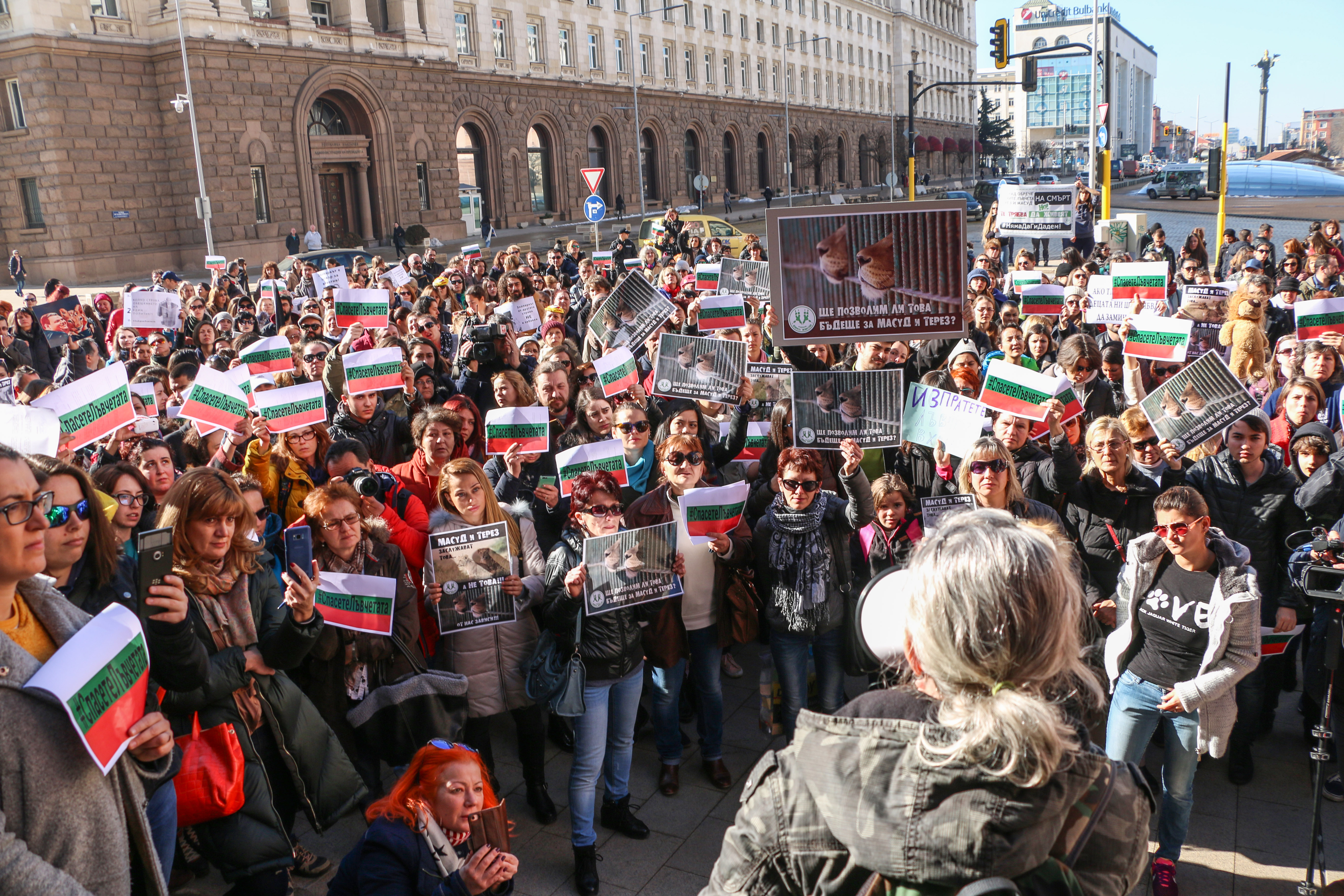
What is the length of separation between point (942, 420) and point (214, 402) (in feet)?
13.6

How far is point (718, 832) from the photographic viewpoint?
14.5 feet

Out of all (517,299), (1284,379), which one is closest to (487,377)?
(517,299)

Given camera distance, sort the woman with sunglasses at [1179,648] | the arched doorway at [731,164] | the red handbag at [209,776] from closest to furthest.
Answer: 1. the red handbag at [209,776]
2. the woman with sunglasses at [1179,648]
3. the arched doorway at [731,164]

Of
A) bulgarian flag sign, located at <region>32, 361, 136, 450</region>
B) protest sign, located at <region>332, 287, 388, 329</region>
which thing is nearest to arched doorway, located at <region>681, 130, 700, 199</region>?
protest sign, located at <region>332, 287, 388, 329</region>

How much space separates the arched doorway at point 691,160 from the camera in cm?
5422

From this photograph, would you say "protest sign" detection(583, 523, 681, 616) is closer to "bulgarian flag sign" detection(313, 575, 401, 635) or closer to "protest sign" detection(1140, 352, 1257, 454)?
"bulgarian flag sign" detection(313, 575, 401, 635)

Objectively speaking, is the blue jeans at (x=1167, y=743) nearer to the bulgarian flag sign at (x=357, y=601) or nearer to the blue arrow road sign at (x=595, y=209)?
the bulgarian flag sign at (x=357, y=601)

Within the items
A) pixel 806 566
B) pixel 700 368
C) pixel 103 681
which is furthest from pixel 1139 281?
pixel 103 681

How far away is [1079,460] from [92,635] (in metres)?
4.64

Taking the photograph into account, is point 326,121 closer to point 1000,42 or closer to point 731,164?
point 1000,42

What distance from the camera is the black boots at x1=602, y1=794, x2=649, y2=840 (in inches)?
173

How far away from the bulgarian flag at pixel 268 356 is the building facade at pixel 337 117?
84.6 feet

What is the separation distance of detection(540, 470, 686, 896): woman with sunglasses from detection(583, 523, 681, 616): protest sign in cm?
5

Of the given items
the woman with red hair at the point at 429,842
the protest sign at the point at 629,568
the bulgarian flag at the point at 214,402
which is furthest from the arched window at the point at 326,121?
the woman with red hair at the point at 429,842
